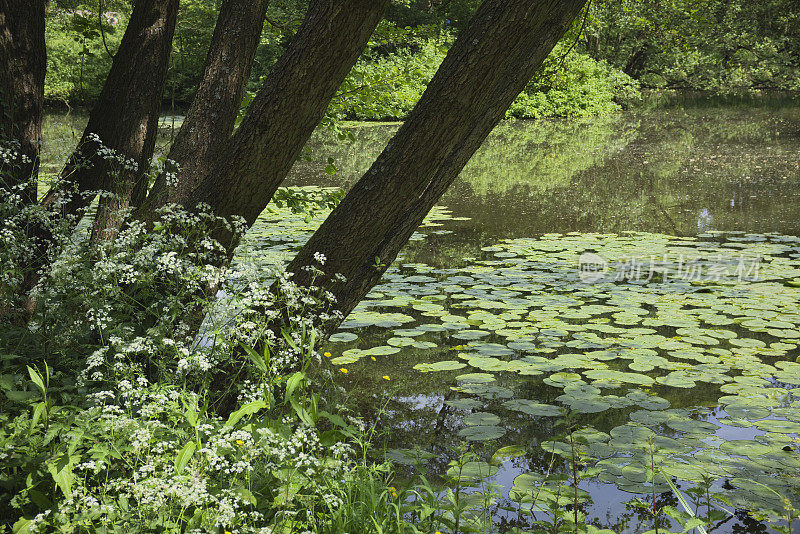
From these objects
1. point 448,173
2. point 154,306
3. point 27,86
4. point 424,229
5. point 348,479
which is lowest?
point 424,229

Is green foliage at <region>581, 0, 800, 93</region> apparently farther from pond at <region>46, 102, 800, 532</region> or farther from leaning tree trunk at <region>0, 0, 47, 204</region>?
leaning tree trunk at <region>0, 0, 47, 204</region>

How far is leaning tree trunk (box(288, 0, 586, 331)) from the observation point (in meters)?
2.05

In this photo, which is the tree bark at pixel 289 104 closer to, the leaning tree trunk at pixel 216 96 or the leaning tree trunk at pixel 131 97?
the leaning tree trunk at pixel 216 96

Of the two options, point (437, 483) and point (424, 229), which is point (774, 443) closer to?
point (437, 483)

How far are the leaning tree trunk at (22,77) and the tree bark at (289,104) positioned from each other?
1100mm

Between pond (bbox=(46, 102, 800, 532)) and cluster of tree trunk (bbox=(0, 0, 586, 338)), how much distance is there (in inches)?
13.0

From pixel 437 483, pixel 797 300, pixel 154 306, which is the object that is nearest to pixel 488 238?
pixel 797 300

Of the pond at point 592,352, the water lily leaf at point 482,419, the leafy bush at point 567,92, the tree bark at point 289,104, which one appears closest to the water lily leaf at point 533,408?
the pond at point 592,352

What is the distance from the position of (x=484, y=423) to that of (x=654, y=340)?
1.52m

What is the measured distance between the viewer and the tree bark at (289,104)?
2217 millimetres

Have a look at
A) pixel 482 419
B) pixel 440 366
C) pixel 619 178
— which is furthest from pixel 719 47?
pixel 482 419

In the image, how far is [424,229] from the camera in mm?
7648

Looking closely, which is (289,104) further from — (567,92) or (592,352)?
(567,92)

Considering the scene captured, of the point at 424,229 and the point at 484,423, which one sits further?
the point at 424,229
